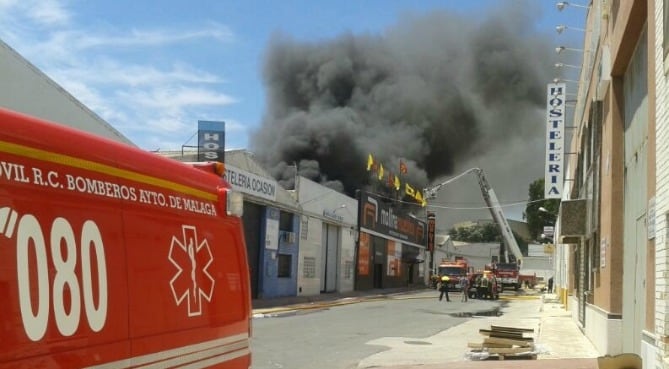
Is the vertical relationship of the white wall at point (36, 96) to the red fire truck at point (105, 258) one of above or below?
above

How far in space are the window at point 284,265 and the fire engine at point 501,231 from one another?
23.9m

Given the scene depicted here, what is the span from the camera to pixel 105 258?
293cm

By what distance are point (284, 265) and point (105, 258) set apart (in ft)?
101

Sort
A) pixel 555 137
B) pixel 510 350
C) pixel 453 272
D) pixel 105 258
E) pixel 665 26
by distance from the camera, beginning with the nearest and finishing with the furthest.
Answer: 1. pixel 105 258
2. pixel 665 26
3. pixel 510 350
4. pixel 555 137
5. pixel 453 272

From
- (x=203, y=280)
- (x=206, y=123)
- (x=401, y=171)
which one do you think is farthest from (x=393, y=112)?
(x=203, y=280)

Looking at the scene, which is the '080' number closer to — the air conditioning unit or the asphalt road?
the asphalt road

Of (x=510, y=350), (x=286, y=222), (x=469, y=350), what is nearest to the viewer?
(x=510, y=350)

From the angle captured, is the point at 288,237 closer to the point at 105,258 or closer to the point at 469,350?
the point at 469,350

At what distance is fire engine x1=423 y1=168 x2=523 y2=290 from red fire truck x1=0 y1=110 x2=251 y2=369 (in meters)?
51.1

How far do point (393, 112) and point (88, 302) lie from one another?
203ft

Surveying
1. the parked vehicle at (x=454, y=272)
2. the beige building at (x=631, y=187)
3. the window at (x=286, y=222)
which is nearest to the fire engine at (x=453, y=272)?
the parked vehicle at (x=454, y=272)

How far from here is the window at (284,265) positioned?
108 feet

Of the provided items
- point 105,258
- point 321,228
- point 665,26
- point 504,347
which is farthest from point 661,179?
point 321,228

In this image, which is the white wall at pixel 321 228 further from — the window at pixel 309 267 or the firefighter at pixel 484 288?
the firefighter at pixel 484 288
